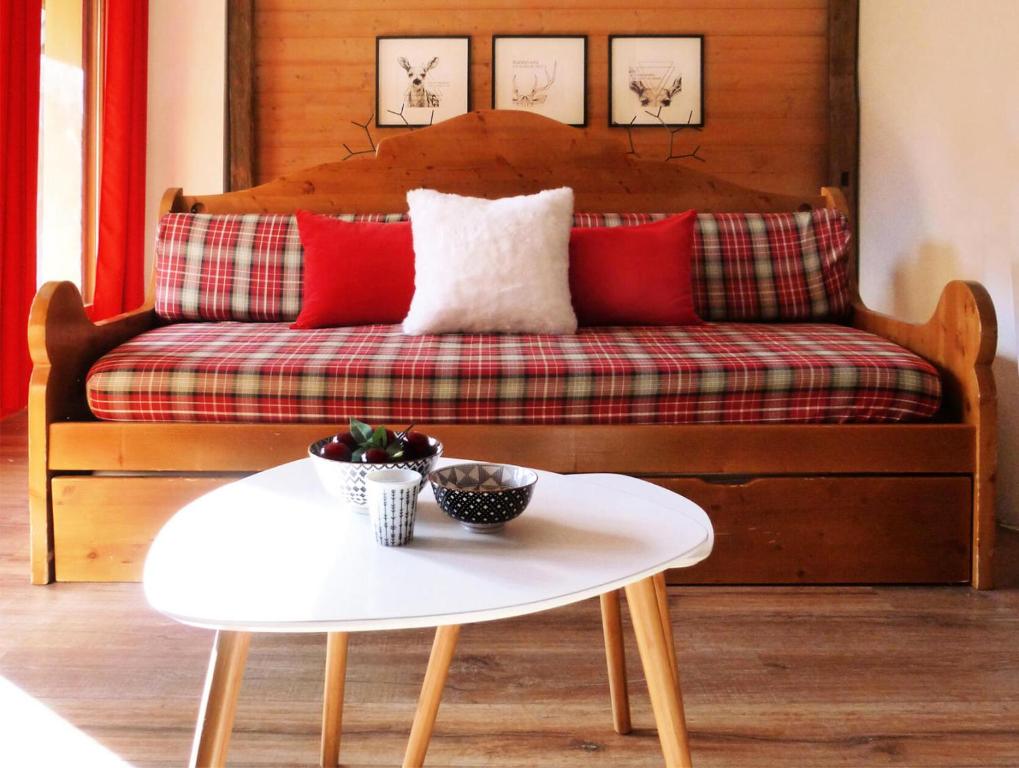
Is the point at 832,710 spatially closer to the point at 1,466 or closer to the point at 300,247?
the point at 300,247

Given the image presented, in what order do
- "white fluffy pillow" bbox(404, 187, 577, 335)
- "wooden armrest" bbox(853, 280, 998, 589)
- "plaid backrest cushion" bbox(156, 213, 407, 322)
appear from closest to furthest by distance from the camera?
1. "wooden armrest" bbox(853, 280, 998, 589)
2. "white fluffy pillow" bbox(404, 187, 577, 335)
3. "plaid backrest cushion" bbox(156, 213, 407, 322)

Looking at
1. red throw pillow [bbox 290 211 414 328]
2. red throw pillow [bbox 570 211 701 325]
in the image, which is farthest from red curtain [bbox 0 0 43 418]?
red throw pillow [bbox 570 211 701 325]

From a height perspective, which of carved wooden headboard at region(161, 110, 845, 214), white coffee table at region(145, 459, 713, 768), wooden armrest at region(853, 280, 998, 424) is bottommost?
white coffee table at region(145, 459, 713, 768)

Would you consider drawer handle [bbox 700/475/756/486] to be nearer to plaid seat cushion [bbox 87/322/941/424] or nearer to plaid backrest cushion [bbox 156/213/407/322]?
plaid seat cushion [bbox 87/322/941/424]

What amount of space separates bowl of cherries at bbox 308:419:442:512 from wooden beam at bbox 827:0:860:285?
281cm

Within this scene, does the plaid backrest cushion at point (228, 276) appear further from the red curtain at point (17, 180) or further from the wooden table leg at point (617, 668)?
the wooden table leg at point (617, 668)

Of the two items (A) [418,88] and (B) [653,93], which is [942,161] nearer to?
(B) [653,93]

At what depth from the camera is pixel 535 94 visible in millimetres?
3627

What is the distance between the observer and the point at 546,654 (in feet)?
5.45

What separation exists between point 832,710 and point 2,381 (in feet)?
8.80

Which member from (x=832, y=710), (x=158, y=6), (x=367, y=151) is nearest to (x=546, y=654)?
(x=832, y=710)

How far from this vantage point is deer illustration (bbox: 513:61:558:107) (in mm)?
3621

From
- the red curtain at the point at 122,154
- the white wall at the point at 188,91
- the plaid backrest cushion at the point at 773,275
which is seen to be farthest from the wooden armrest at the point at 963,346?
the red curtain at the point at 122,154

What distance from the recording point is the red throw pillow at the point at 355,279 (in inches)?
99.0
